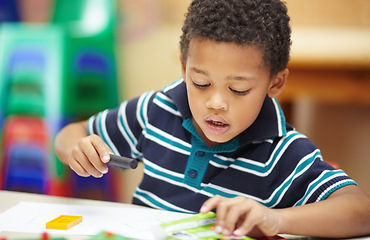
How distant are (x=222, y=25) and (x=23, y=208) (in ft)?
1.33

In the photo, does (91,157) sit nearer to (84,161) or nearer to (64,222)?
(84,161)

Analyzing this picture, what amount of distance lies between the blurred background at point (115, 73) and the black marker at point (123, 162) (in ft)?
3.37

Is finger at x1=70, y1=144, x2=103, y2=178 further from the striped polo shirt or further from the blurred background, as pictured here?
the blurred background

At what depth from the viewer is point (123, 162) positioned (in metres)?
0.67

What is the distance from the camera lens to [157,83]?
2.27m

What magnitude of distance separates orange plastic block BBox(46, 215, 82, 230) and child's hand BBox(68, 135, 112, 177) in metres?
0.10

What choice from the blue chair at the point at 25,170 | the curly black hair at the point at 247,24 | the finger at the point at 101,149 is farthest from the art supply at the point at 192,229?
the blue chair at the point at 25,170

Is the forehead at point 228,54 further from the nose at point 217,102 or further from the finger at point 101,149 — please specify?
the finger at point 101,149

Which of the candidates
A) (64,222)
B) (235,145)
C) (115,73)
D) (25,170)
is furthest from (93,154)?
(115,73)

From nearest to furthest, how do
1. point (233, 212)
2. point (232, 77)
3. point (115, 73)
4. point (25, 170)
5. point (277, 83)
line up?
point (233, 212)
point (232, 77)
point (277, 83)
point (25, 170)
point (115, 73)

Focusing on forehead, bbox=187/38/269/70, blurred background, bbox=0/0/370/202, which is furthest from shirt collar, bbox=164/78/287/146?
blurred background, bbox=0/0/370/202

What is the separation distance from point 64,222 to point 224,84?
29 cm

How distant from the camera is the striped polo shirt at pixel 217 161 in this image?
2.41 ft

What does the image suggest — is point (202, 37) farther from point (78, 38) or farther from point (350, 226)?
point (78, 38)
